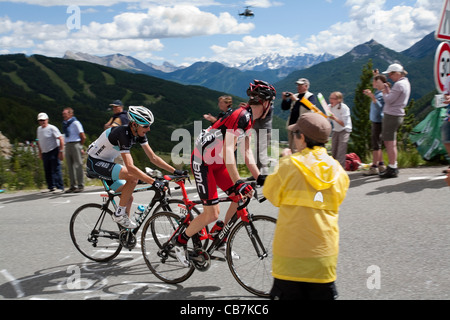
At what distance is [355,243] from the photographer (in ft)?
17.3

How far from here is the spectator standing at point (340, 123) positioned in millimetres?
9109

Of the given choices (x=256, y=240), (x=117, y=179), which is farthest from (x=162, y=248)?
(x=256, y=240)

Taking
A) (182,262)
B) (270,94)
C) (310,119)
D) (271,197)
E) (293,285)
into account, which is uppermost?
(270,94)

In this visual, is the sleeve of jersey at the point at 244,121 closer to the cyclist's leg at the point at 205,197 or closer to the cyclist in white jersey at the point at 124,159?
the cyclist's leg at the point at 205,197

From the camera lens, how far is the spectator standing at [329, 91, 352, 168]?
29.9ft

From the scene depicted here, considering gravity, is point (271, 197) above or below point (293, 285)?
above

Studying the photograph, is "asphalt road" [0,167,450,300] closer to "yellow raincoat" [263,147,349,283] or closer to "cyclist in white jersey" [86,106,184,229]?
"cyclist in white jersey" [86,106,184,229]

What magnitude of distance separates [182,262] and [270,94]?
1948mm
